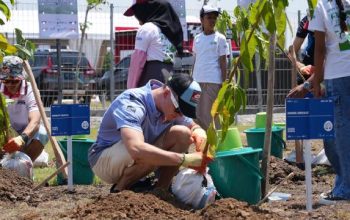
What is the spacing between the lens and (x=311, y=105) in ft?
15.3

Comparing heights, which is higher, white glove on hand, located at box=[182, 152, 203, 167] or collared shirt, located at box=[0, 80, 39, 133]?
collared shirt, located at box=[0, 80, 39, 133]

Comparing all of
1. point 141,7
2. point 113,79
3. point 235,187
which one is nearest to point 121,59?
point 113,79

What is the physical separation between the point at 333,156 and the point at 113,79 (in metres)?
9.07

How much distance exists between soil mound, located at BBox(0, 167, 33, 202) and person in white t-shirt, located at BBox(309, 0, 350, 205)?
2.04m

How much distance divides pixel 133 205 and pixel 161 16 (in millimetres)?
2700

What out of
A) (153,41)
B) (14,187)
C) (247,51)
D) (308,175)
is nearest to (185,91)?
(247,51)

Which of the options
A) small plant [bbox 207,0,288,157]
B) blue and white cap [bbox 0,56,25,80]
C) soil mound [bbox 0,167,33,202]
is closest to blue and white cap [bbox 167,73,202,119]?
small plant [bbox 207,0,288,157]

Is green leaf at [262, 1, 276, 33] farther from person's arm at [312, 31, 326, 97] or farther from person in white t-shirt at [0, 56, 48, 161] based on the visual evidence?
person in white t-shirt at [0, 56, 48, 161]

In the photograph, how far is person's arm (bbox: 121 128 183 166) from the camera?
462cm

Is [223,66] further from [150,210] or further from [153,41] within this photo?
[150,210]

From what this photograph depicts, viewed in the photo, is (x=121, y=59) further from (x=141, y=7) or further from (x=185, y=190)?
(x=185, y=190)

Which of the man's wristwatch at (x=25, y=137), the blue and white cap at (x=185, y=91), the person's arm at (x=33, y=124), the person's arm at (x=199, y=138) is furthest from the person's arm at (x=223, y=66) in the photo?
the blue and white cap at (x=185, y=91)

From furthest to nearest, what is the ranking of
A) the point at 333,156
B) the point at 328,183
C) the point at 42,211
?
1. the point at 328,183
2. the point at 333,156
3. the point at 42,211

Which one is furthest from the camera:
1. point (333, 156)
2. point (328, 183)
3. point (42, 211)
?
point (328, 183)
